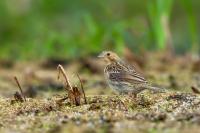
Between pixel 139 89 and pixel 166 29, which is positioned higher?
pixel 166 29

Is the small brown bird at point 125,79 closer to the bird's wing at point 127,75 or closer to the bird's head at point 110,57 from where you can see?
the bird's wing at point 127,75

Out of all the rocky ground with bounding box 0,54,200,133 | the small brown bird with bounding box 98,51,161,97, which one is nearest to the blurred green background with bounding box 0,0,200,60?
the rocky ground with bounding box 0,54,200,133

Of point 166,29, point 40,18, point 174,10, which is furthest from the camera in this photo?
point 174,10

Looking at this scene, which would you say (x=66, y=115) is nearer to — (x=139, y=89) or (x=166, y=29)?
(x=139, y=89)

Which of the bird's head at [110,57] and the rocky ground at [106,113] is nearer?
the rocky ground at [106,113]

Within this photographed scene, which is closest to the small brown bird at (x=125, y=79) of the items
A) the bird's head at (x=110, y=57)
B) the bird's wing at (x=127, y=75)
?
the bird's wing at (x=127, y=75)

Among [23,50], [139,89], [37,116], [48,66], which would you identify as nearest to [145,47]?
[48,66]
